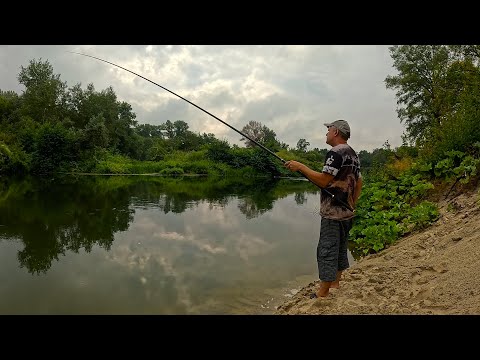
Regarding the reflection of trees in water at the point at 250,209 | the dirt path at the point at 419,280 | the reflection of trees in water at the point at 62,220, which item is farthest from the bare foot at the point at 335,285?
the reflection of trees in water at the point at 250,209

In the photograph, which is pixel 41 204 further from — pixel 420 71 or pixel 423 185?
pixel 420 71

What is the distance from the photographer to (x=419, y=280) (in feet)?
13.2

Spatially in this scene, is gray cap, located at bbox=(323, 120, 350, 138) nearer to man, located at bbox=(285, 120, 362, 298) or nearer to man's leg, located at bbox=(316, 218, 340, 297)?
man, located at bbox=(285, 120, 362, 298)

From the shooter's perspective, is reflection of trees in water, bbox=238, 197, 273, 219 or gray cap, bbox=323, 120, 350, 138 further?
reflection of trees in water, bbox=238, 197, 273, 219

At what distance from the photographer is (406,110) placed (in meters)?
28.1

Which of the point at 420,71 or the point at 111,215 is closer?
the point at 111,215

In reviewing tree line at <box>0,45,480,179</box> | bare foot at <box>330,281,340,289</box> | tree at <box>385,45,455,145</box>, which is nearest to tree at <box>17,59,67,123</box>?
tree line at <box>0,45,480,179</box>

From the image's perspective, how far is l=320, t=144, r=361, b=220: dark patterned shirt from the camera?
348 cm

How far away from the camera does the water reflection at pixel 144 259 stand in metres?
4.71

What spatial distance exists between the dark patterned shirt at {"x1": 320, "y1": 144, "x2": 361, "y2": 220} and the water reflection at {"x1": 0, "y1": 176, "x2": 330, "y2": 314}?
173 cm

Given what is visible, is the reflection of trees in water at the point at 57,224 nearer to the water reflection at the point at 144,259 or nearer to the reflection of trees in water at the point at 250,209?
the water reflection at the point at 144,259

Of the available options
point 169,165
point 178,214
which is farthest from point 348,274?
point 169,165

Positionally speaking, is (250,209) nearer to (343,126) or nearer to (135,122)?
(343,126)

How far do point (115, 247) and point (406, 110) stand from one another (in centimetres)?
2673
